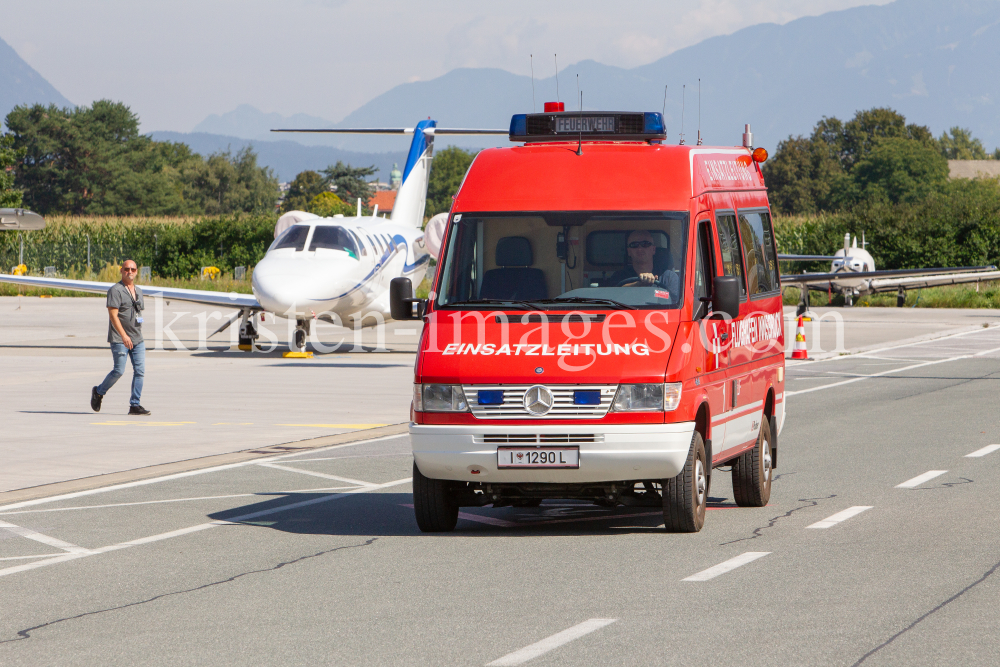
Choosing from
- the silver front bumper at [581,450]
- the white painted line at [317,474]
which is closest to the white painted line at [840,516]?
the silver front bumper at [581,450]

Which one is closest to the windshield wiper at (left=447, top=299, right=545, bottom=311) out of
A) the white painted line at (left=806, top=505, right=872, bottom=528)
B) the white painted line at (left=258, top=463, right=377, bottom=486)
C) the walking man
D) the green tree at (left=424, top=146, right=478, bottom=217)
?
the white painted line at (left=806, top=505, right=872, bottom=528)

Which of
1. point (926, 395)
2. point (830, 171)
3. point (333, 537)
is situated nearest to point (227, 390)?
point (926, 395)

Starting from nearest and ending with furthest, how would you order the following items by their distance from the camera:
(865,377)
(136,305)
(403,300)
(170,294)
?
(403,300)
(136,305)
(865,377)
(170,294)

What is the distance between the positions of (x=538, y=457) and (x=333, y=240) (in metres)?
20.2

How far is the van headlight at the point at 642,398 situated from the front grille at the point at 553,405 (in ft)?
0.18

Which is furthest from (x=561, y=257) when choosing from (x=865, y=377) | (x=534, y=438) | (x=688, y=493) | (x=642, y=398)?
(x=865, y=377)

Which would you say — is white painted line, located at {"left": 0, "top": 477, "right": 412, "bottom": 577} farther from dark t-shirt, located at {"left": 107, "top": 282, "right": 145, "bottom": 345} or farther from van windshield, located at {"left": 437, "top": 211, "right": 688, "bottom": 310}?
dark t-shirt, located at {"left": 107, "top": 282, "right": 145, "bottom": 345}

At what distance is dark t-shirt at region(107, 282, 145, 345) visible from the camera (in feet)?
55.8

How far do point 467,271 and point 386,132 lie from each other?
83.4 feet

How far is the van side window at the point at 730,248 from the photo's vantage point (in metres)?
9.91

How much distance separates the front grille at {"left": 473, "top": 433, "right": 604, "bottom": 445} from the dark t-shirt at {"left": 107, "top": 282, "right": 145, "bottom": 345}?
968cm

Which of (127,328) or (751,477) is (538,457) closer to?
(751,477)

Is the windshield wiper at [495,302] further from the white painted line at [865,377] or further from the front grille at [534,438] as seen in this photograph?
the white painted line at [865,377]

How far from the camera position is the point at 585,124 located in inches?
400
